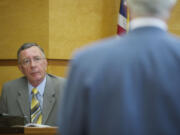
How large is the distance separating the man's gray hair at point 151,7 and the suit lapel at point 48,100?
8.28 ft

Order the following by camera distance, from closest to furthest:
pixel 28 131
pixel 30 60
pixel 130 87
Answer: pixel 130 87 → pixel 28 131 → pixel 30 60

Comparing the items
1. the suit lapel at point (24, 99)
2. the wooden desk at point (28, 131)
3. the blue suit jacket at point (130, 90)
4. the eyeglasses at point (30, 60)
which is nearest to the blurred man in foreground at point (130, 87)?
the blue suit jacket at point (130, 90)

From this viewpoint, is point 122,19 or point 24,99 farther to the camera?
point 122,19

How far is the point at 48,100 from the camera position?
4062 mm

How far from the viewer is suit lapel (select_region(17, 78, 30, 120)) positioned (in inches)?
161

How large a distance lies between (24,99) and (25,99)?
0.05ft

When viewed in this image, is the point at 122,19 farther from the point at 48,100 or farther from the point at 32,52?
the point at 48,100

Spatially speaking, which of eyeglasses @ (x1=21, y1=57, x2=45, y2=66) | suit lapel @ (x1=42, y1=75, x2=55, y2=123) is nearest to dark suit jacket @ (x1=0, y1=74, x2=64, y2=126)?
suit lapel @ (x1=42, y1=75, x2=55, y2=123)

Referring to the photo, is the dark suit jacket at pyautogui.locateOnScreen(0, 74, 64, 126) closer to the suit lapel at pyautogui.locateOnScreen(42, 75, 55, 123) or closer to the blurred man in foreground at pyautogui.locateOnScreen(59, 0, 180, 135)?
the suit lapel at pyautogui.locateOnScreen(42, 75, 55, 123)

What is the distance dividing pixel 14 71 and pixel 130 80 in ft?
16.0

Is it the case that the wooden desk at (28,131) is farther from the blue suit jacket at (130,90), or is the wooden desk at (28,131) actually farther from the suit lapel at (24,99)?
the blue suit jacket at (130,90)

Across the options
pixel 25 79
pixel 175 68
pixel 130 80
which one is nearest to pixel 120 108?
pixel 130 80

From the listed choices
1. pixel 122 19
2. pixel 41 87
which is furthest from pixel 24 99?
pixel 122 19

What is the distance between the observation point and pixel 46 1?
6.16 m
